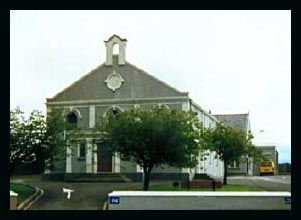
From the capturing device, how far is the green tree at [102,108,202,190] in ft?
93.0

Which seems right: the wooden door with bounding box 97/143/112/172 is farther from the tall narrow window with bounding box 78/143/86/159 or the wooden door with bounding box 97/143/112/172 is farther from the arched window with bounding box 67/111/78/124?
the arched window with bounding box 67/111/78/124

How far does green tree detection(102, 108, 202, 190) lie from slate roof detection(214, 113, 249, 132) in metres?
34.7

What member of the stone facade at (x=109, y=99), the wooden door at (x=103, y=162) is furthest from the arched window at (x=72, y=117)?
the wooden door at (x=103, y=162)

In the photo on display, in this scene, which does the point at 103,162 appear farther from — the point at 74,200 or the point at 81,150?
the point at 74,200

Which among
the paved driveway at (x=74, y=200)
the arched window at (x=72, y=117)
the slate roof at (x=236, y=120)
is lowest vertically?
the paved driveway at (x=74, y=200)

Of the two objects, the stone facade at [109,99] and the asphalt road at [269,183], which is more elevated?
the stone facade at [109,99]

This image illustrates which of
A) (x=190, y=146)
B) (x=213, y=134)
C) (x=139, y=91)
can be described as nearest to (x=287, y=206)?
(x=190, y=146)

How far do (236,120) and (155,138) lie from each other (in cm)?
3803

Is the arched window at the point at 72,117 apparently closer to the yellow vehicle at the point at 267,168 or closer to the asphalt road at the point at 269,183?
the asphalt road at the point at 269,183

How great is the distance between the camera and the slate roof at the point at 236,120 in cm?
6375

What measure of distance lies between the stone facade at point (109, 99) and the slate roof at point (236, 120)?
19.5 meters

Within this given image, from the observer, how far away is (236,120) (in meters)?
65.1
